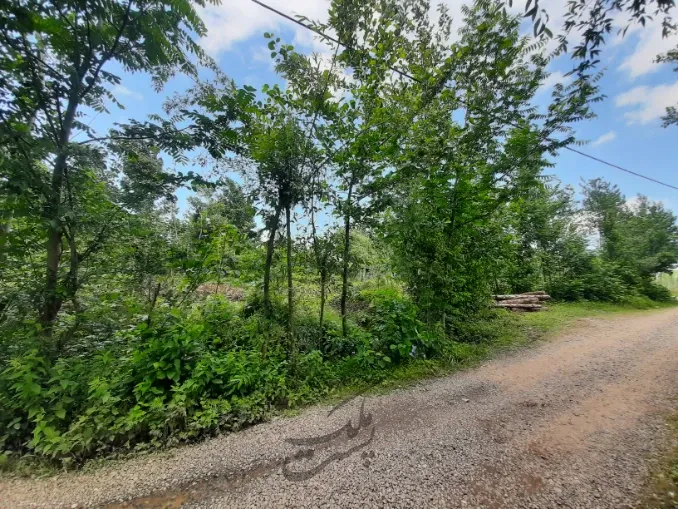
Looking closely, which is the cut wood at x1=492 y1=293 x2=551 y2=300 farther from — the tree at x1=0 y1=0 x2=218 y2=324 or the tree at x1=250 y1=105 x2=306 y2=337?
the tree at x1=0 y1=0 x2=218 y2=324

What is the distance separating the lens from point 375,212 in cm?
416

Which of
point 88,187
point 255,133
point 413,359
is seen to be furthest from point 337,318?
point 88,187

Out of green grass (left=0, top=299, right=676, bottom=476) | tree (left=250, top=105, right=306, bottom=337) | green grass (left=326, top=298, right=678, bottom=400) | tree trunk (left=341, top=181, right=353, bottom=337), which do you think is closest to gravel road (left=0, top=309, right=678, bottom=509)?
green grass (left=0, top=299, right=676, bottom=476)

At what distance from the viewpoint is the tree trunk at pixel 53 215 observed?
2.70m

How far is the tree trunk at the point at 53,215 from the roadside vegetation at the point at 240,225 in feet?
0.06

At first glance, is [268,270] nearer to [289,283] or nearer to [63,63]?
[289,283]

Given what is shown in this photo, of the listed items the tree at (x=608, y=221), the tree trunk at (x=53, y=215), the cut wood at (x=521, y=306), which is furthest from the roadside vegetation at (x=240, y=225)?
the tree at (x=608, y=221)

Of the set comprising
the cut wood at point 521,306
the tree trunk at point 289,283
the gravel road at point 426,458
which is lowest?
the gravel road at point 426,458

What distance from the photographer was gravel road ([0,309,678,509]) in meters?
1.76

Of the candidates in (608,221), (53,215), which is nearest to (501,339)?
(53,215)

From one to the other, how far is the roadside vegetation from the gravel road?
355mm

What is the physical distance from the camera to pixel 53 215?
261cm

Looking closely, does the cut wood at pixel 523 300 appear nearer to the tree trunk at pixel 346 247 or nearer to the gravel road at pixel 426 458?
the gravel road at pixel 426 458

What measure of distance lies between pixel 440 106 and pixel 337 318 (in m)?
3.98
